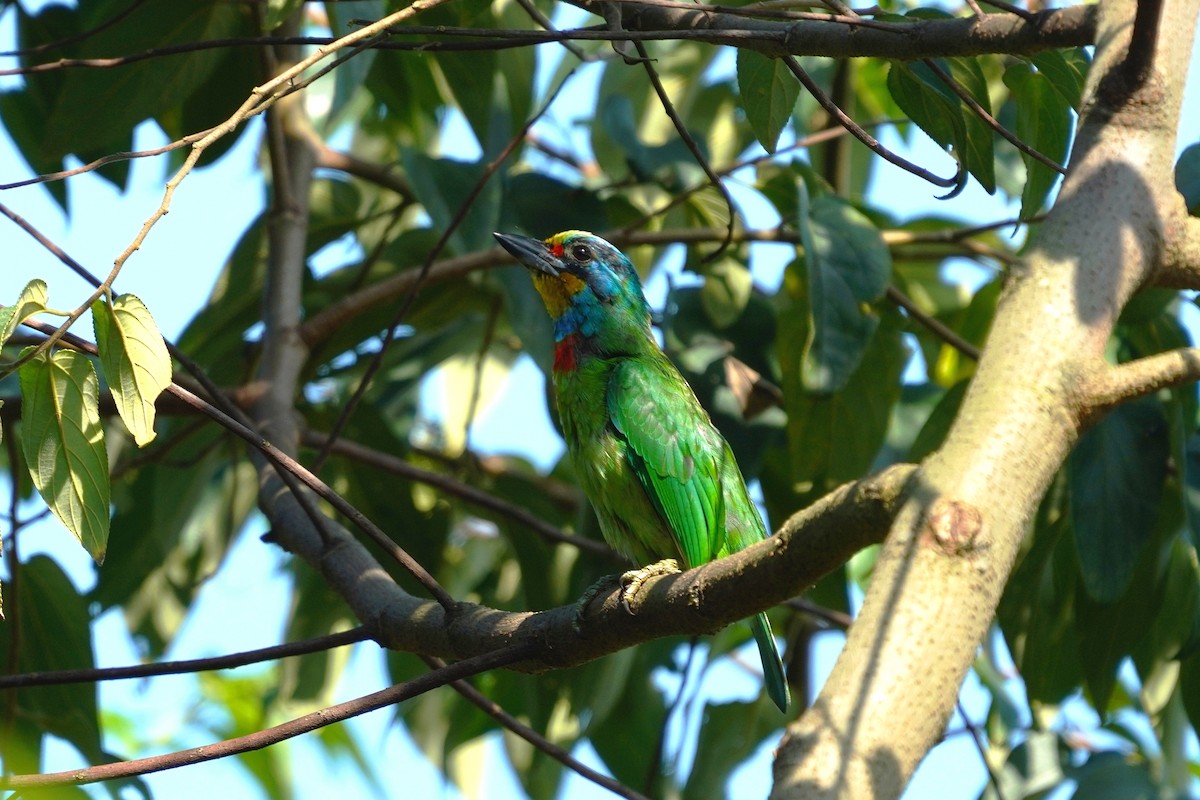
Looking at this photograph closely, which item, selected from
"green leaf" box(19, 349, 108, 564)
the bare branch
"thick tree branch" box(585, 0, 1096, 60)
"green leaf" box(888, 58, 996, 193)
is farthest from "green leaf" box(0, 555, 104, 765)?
the bare branch

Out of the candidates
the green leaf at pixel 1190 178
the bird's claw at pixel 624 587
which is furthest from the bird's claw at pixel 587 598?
the green leaf at pixel 1190 178

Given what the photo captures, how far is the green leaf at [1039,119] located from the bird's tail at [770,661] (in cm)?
126

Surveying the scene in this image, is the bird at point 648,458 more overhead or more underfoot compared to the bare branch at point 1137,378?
more overhead

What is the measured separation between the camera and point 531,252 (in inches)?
164

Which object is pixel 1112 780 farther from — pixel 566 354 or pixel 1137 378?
pixel 1137 378

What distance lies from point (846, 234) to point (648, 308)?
1.11 meters

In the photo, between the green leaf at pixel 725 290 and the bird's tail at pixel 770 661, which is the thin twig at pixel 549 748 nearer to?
the bird's tail at pixel 770 661

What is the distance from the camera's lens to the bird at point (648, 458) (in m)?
3.58

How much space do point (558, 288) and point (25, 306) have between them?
2.77 metres

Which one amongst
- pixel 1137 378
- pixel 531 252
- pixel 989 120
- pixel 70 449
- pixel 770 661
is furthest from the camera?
pixel 531 252

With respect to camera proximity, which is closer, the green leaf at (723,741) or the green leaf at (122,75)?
the green leaf at (122,75)

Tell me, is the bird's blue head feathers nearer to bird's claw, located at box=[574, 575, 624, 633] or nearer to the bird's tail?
the bird's tail

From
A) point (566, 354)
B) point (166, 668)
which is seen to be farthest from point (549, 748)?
point (566, 354)

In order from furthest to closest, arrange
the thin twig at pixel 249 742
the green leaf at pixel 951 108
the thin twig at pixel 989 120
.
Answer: the green leaf at pixel 951 108, the thin twig at pixel 989 120, the thin twig at pixel 249 742
